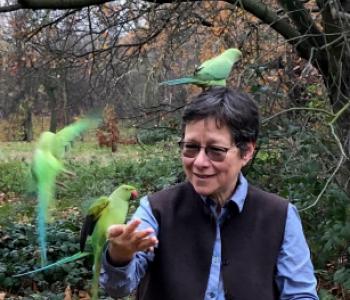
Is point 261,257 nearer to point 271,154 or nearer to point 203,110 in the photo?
point 203,110

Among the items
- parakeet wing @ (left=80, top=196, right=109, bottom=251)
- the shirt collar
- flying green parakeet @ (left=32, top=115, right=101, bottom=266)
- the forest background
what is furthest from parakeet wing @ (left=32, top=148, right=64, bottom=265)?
the forest background

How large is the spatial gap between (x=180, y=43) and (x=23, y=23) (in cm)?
197

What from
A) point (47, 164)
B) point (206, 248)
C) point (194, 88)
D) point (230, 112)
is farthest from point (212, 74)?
point (194, 88)

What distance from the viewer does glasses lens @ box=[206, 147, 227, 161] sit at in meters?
1.94

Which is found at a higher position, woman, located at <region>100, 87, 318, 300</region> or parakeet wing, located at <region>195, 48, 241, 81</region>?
parakeet wing, located at <region>195, 48, 241, 81</region>

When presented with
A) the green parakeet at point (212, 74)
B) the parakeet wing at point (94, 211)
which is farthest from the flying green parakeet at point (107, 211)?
the green parakeet at point (212, 74)

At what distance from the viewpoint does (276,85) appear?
5.44 m

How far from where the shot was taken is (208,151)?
6.37 feet

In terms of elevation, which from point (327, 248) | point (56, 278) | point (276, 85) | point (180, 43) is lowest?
point (56, 278)

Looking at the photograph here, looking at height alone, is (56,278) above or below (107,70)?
below

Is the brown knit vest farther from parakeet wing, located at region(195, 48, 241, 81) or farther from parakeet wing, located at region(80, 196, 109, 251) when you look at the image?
parakeet wing, located at region(195, 48, 241, 81)

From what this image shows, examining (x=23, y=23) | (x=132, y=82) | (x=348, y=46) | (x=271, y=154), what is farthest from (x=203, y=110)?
(x=132, y=82)

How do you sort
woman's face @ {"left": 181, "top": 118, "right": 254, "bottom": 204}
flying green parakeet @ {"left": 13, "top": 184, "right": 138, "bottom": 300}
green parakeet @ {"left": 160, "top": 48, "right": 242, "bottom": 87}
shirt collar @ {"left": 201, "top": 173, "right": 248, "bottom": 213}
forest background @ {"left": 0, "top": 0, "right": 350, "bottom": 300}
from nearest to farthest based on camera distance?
flying green parakeet @ {"left": 13, "top": 184, "right": 138, "bottom": 300}, woman's face @ {"left": 181, "top": 118, "right": 254, "bottom": 204}, shirt collar @ {"left": 201, "top": 173, "right": 248, "bottom": 213}, green parakeet @ {"left": 160, "top": 48, "right": 242, "bottom": 87}, forest background @ {"left": 0, "top": 0, "right": 350, "bottom": 300}

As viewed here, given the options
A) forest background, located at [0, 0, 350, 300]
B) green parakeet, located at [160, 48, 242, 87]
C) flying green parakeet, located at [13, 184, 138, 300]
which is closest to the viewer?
flying green parakeet, located at [13, 184, 138, 300]
